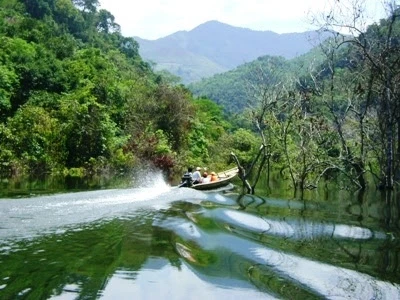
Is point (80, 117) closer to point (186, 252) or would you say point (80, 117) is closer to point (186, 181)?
point (186, 181)

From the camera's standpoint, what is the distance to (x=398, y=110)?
20.8 metres

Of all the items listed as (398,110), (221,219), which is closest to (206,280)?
(221,219)

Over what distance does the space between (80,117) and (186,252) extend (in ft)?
77.1

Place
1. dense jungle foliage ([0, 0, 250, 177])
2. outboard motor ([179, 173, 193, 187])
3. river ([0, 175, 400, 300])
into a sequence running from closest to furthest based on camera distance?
river ([0, 175, 400, 300]), outboard motor ([179, 173, 193, 187]), dense jungle foliage ([0, 0, 250, 177])

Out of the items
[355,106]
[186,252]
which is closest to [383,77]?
[355,106]

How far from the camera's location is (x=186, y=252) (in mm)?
8719

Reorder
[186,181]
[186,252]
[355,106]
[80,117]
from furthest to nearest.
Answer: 1. [80,117]
2. [355,106]
3. [186,181]
4. [186,252]

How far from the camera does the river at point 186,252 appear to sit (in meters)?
6.61

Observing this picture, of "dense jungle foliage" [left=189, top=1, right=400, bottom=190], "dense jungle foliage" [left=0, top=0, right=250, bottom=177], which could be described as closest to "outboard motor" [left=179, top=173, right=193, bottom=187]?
"dense jungle foliage" [left=189, top=1, right=400, bottom=190]

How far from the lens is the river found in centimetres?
661

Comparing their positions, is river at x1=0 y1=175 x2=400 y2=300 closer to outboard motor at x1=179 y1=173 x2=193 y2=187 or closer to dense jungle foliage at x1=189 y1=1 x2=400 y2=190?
outboard motor at x1=179 y1=173 x2=193 y2=187

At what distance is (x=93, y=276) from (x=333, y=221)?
8.34m

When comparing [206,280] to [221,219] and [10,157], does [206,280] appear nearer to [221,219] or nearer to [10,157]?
[221,219]

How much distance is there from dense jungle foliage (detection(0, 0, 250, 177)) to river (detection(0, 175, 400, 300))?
628 inches
